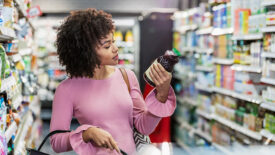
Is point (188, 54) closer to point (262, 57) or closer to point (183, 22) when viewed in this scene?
point (183, 22)

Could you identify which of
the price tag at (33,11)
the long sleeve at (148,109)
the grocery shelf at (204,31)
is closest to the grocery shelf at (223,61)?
the grocery shelf at (204,31)

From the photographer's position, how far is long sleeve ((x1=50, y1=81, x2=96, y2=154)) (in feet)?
4.83

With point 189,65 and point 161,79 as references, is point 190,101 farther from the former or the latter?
point 161,79

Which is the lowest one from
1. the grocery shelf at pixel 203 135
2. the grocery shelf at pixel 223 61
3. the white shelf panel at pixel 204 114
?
the grocery shelf at pixel 203 135

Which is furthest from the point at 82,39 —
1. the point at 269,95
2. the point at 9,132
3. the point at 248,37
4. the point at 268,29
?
the point at 248,37

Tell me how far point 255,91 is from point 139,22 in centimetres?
437

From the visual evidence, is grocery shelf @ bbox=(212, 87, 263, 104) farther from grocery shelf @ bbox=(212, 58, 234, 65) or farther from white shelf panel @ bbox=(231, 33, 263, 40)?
white shelf panel @ bbox=(231, 33, 263, 40)

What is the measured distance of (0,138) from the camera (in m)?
1.84

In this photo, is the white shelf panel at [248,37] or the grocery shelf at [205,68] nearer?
the white shelf panel at [248,37]

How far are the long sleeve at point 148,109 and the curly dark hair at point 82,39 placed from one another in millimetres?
247

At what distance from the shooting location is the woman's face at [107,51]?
157 centimetres

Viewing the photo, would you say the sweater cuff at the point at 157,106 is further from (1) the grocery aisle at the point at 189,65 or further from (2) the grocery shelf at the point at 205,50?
(2) the grocery shelf at the point at 205,50

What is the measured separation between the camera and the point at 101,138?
1.39m

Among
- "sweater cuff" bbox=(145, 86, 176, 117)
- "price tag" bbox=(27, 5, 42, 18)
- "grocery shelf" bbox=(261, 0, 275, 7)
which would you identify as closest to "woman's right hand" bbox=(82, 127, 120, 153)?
"sweater cuff" bbox=(145, 86, 176, 117)
